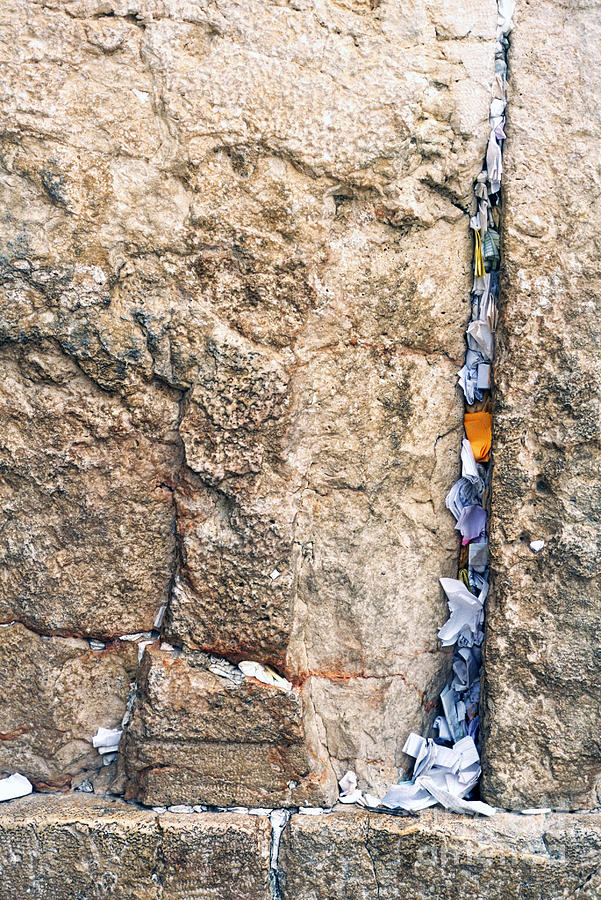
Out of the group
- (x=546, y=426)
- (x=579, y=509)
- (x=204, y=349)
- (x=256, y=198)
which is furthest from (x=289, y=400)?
(x=579, y=509)

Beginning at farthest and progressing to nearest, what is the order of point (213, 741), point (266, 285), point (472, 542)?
point (472, 542), point (213, 741), point (266, 285)

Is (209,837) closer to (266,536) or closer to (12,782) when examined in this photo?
(12,782)

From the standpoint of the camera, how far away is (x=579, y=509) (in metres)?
1.88

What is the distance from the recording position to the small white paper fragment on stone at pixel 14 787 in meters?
1.98

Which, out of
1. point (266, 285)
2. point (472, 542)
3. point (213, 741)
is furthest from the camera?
point (472, 542)

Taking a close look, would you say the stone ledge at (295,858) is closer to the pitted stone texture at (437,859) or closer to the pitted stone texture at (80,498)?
the pitted stone texture at (437,859)

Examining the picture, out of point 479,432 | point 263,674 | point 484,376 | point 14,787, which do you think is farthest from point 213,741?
point 484,376

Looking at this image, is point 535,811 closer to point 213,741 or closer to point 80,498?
point 213,741

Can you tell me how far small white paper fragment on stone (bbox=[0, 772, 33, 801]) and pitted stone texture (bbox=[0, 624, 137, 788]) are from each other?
1 centimetres

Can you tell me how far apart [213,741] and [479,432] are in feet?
3.18

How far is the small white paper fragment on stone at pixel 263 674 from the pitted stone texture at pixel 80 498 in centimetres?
26

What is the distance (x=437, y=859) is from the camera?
1.88m

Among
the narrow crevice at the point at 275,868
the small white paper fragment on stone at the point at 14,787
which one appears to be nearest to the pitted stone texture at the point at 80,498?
the small white paper fragment on stone at the point at 14,787

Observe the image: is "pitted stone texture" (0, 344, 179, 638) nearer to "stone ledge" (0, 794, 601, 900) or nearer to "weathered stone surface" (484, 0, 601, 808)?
"stone ledge" (0, 794, 601, 900)
